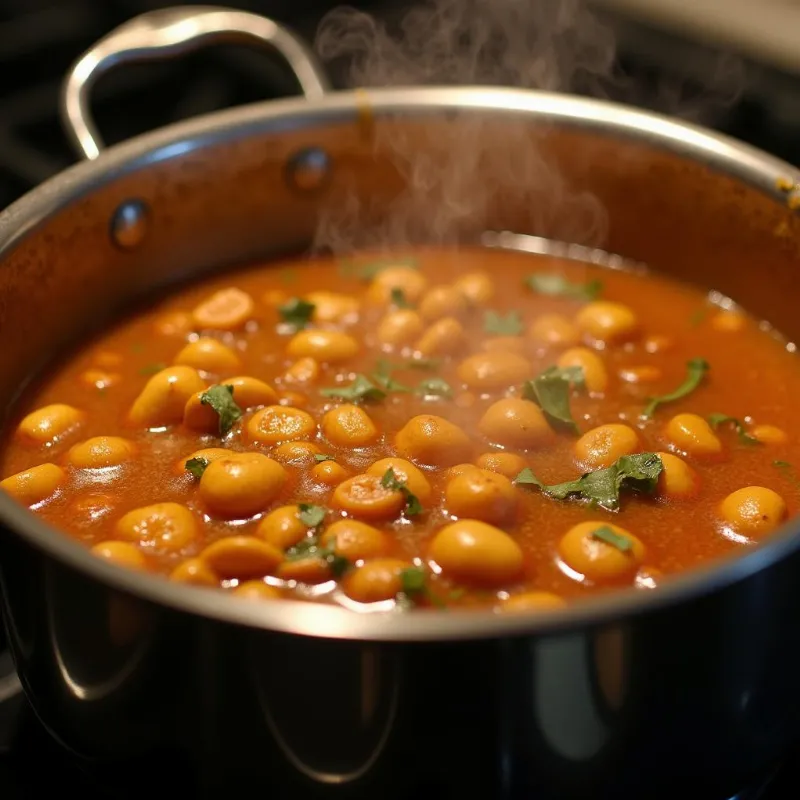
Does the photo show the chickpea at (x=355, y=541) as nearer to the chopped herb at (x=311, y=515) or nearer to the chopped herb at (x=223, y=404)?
the chopped herb at (x=311, y=515)

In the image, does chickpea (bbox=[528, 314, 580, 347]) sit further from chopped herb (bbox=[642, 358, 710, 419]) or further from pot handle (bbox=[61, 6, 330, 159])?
pot handle (bbox=[61, 6, 330, 159])

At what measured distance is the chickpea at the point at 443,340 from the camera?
5.28 feet

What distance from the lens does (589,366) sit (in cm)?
155

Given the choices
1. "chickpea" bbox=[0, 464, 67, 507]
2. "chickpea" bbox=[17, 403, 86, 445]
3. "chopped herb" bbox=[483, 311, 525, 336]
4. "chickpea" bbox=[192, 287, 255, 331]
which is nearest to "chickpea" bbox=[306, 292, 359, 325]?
"chickpea" bbox=[192, 287, 255, 331]

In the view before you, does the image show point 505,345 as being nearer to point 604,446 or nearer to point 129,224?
point 604,446

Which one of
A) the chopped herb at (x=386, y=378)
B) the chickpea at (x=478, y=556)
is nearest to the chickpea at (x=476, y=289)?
the chopped herb at (x=386, y=378)

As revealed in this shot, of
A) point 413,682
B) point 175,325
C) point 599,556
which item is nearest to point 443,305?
point 175,325

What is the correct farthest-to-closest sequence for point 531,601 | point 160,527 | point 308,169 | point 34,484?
point 308,169
point 34,484
point 160,527
point 531,601

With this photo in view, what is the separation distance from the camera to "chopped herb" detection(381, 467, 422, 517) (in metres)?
1.26

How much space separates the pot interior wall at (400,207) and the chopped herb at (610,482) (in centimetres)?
52

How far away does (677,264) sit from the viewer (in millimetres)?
Result: 1875

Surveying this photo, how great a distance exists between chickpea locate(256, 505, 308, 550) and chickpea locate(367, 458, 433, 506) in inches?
5.0

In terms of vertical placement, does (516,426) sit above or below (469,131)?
below

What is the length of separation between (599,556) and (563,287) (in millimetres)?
743
